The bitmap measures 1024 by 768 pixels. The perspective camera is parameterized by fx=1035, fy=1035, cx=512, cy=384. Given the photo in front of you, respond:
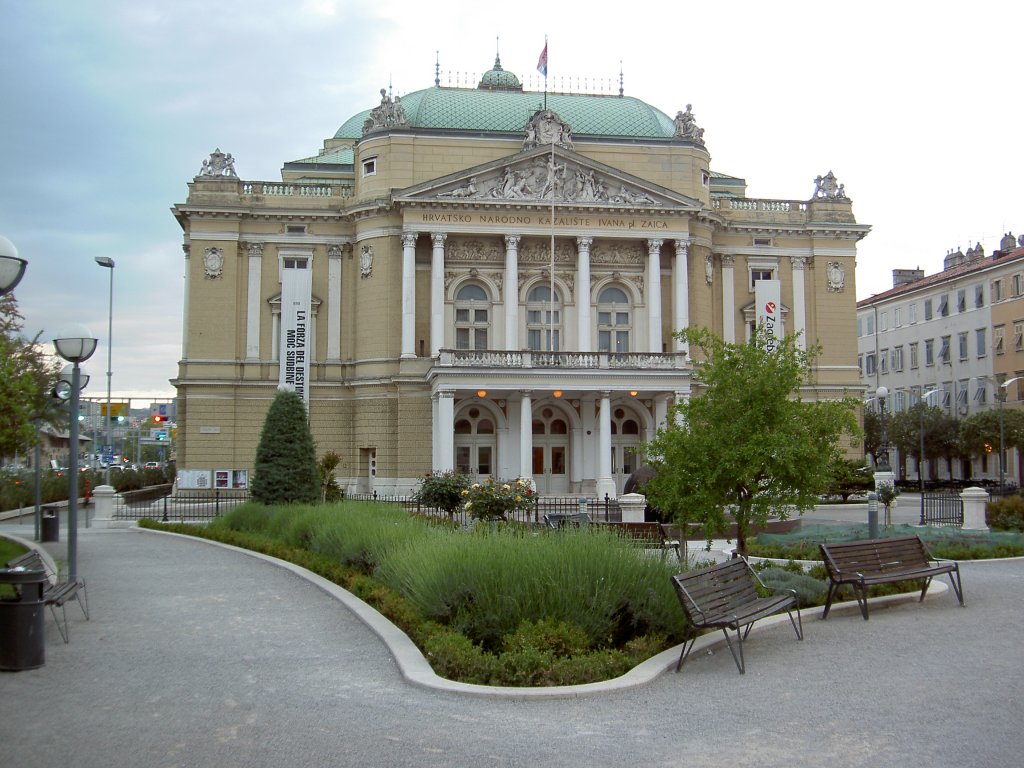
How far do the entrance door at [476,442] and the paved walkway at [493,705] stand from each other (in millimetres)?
35456

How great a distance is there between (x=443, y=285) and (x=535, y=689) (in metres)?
39.9

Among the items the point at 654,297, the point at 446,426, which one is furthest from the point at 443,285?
the point at 654,297

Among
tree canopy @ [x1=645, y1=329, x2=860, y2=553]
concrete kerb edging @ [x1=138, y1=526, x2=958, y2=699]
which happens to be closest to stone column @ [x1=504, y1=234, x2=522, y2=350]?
tree canopy @ [x1=645, y1=329, x2=860, y2=553]

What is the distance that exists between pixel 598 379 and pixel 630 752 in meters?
38.1

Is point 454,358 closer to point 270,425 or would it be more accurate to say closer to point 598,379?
point 598,379

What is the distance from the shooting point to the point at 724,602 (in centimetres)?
1212

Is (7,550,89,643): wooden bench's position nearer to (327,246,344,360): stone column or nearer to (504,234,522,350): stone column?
(504,234,522,350): stone column

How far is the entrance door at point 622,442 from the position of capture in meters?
50.7

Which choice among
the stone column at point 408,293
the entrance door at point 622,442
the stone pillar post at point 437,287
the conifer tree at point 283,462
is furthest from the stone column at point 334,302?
the conifer tree at point 283,462

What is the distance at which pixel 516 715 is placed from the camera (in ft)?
31.7

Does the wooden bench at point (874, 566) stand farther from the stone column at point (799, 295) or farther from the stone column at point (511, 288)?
the stone column at point (799, 295)

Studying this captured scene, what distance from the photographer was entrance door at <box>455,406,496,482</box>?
50.3m

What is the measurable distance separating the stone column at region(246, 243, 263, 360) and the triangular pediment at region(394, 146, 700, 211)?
8234 millimetres

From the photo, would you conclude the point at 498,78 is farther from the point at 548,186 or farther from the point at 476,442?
the point at 476,442
